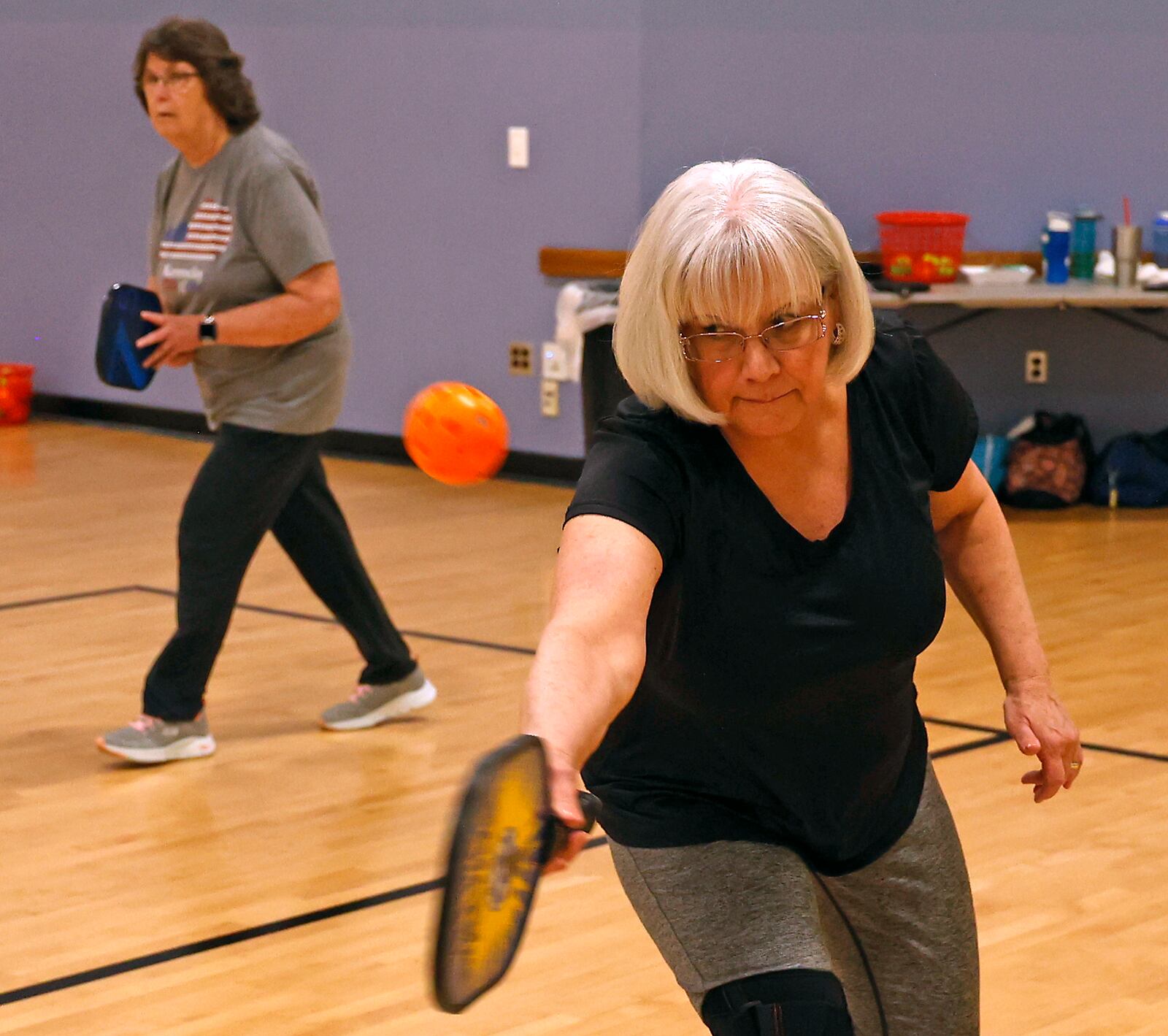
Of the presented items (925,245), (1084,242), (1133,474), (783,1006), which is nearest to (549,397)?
(925,245)

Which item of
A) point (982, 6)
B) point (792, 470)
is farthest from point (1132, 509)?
point (792, 470)

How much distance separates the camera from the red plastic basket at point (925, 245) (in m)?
8.29

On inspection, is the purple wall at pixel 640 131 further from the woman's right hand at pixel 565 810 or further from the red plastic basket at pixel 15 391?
the woman's right hand at pixel 565 810

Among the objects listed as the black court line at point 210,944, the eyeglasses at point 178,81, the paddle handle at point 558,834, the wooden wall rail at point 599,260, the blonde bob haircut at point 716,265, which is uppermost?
the eyeglasses at point 178,81

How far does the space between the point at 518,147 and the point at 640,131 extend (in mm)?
705

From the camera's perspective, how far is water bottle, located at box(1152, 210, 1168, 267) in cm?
832

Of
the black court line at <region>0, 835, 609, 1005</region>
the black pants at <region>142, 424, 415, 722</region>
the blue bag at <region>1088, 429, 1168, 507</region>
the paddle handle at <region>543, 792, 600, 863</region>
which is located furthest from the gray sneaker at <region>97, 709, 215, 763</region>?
the blue bag at <region>1088, 429, 1168, 507</region>

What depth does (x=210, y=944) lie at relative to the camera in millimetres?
3611

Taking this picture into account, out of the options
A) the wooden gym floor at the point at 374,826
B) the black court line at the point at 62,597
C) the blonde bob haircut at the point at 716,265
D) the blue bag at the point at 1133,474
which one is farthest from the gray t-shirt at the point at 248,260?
the blue bag at the point at 1133,474

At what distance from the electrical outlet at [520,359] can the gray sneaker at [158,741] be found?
15.5ft

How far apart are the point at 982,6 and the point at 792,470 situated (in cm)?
698

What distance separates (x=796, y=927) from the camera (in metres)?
2.02

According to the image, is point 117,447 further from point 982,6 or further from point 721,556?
point 721,556

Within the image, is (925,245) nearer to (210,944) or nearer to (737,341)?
(210,944)
